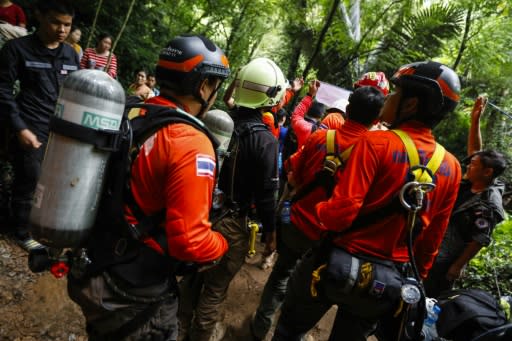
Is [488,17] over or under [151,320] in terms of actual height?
over

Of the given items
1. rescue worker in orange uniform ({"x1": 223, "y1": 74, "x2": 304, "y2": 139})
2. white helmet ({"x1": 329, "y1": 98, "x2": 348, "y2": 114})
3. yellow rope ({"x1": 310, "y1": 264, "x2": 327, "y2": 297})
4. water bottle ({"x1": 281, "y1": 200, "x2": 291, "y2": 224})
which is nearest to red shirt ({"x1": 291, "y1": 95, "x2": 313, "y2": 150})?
rescue worker in orange uniform ({"x1": 223, "y1": 74, "x2": 304, "y2": 139})

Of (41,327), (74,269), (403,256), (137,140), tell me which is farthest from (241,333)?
(137,140)

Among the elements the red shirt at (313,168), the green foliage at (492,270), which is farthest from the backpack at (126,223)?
the green foliage at (492,270)

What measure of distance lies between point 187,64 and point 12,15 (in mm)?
5948

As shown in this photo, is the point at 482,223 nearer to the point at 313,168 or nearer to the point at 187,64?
the point at 313,168

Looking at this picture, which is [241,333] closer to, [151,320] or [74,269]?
[151,320]

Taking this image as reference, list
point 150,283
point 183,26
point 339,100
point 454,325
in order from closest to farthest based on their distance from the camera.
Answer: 1. point 150,283
2. point 454,325
3. point 339,100
4. point 183,26

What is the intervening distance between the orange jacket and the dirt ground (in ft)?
7.79

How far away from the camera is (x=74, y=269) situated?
184 centimetres

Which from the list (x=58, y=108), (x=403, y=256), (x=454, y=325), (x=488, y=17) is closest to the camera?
(x=58, y=108)

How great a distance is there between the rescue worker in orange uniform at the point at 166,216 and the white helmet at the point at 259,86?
3.93 ft

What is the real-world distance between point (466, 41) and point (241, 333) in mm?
9982

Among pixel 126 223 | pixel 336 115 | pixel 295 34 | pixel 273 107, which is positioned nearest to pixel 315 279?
pixel 126 223

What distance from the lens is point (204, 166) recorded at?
1739 millimetres
